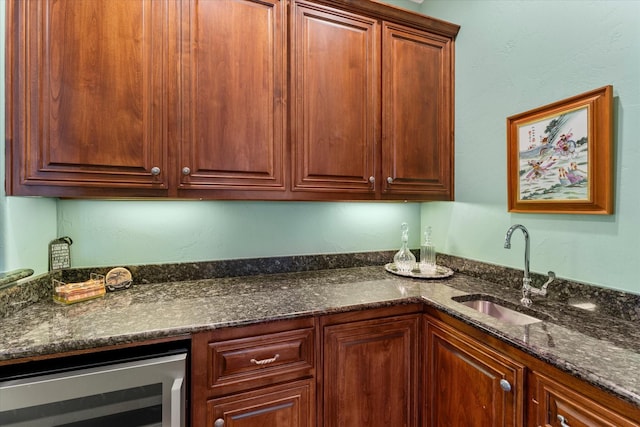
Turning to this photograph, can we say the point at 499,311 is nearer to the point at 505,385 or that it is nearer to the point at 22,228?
the point at 505,385

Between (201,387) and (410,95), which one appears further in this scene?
(410,95)

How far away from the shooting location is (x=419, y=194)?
5.97 ft

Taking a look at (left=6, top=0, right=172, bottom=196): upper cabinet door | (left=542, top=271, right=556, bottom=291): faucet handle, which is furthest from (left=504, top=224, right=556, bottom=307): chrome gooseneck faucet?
(left=6, top=0, right=172, bottom=196): upper cabinet door

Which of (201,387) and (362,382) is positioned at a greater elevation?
(201,387)

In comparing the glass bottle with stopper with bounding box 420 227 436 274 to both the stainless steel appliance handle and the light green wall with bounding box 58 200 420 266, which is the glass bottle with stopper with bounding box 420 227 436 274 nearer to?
the light green wall with bounding box 58 200 420 266

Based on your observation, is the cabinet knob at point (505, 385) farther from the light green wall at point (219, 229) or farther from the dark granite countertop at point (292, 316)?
the light green wall at point (219, 229)

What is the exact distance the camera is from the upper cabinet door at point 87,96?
1.13m

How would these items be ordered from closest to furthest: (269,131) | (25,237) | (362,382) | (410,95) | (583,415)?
(583,415)
(25,237)
(362,382)
(269,131)
(410,95)

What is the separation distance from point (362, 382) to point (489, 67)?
177 cm

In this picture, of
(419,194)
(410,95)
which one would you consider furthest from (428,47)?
(419,194)

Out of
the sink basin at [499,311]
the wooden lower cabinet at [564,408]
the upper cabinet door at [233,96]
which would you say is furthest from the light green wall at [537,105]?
the upper cabinet door at [233,96]

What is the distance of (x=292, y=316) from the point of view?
47.0 inches

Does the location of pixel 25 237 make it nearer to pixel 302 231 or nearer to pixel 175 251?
pixel 175 251

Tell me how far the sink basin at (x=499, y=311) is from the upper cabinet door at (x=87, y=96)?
1.54m
